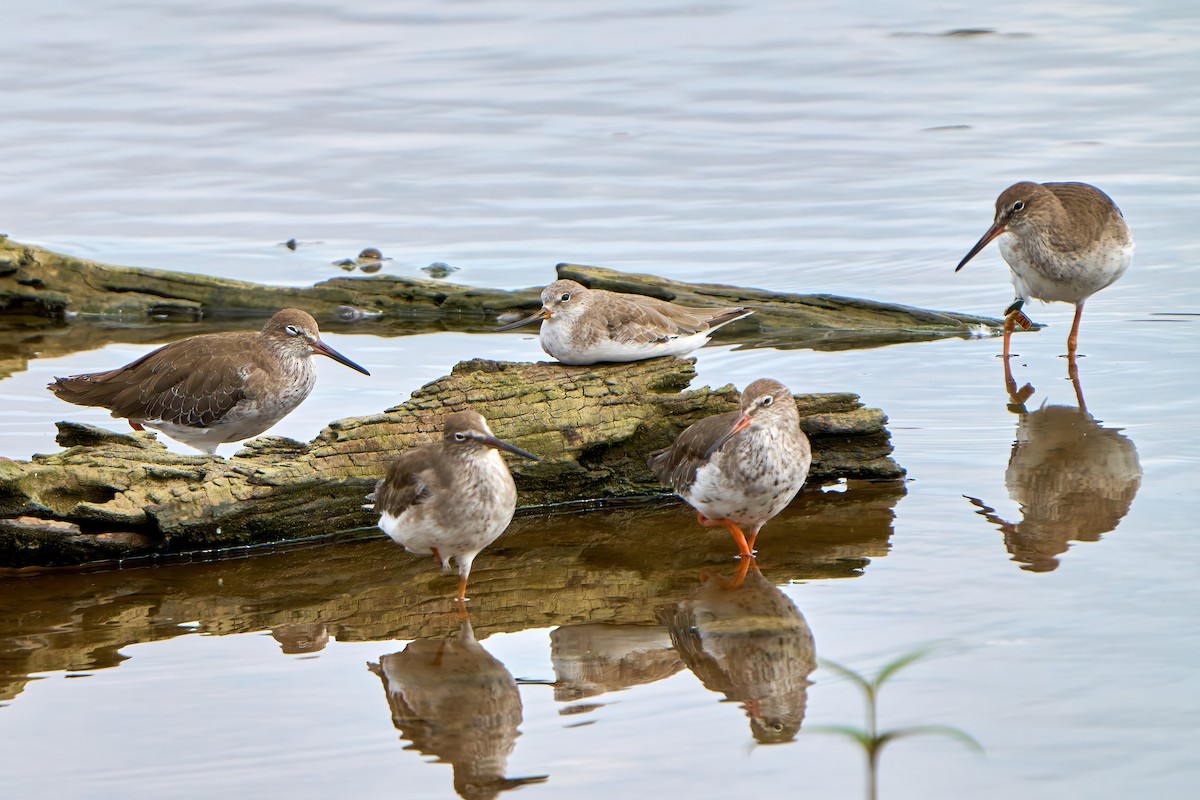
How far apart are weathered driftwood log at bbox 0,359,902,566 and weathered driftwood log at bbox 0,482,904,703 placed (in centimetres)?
18

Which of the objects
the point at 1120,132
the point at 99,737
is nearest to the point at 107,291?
the point at 99,737

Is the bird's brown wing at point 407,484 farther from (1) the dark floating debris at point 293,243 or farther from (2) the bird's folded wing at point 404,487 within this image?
(1) the dark floating debris at point 293,243

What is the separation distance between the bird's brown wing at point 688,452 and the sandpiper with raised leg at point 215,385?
2331 millimetres

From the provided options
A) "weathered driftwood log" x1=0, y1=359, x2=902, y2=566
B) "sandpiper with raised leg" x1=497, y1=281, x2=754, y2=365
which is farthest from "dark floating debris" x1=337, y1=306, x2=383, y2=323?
"weathered driftwood log" x1=0, y1=359, x2=902, y2=566

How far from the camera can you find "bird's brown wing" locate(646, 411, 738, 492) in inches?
305

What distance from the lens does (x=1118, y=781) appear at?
521 centimetres

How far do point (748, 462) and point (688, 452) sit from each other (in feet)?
1.79

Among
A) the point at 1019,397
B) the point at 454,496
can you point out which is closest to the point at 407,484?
the point at 454,496

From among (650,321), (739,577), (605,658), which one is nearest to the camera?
(605,658)

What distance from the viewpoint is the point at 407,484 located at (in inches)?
291

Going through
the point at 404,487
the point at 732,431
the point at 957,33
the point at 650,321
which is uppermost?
the point at 957,33

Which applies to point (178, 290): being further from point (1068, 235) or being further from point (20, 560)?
point (1068, 235)

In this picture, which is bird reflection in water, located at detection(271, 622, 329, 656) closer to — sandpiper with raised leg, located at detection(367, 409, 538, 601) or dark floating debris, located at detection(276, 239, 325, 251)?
sandpiper with raised leg, located at detection(367, 409, 538, 601)

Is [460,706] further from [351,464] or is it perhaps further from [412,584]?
[351,464]
